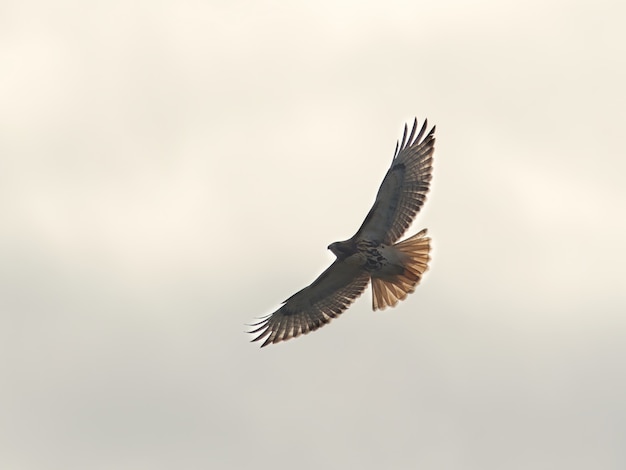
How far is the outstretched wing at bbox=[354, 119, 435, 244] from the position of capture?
30172mm

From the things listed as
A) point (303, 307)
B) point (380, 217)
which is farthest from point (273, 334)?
point (380, 217)

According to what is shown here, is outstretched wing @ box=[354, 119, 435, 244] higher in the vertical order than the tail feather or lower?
higher

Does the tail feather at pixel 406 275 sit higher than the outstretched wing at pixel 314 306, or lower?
lower

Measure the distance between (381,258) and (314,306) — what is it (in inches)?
84.1

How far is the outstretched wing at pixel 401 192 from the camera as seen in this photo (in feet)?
99.0

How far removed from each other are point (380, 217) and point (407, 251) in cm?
89

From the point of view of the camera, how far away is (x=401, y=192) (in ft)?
99.8

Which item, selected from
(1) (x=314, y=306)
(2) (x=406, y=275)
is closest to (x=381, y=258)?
(2) (x=406, y=275)

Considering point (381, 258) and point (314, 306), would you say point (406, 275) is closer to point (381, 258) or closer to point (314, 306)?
point (381, 258)

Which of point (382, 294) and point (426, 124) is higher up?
point (426, 124)

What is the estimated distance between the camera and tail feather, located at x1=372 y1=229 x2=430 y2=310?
29.8 meters

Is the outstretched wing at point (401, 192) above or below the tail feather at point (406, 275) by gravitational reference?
above

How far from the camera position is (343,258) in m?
30.3

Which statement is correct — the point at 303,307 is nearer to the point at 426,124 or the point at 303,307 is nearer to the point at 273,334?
the point at 273,334
